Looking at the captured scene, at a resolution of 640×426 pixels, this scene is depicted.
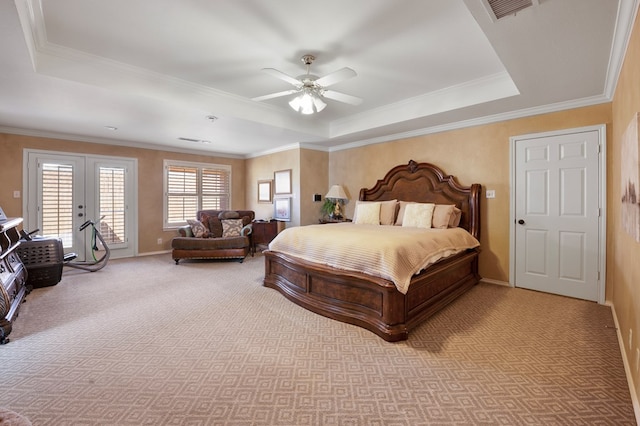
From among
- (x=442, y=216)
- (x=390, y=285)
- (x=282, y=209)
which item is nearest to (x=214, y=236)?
(x=282, y=209)

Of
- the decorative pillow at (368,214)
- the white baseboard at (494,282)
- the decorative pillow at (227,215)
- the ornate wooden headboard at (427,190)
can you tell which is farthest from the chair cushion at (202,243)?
the white baseboard at (494,282)

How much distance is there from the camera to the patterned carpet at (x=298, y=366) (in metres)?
1.65

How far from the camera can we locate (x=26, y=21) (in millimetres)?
2256

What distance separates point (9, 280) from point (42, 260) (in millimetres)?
1253

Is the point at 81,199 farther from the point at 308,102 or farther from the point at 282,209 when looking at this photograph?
the point at 308,102

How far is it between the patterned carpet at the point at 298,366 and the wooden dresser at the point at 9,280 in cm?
14

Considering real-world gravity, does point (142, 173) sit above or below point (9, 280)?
above

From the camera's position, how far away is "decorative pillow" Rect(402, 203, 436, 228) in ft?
13.7

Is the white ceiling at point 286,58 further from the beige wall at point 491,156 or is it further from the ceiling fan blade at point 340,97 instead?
the ceiling fan blade at point 340,97

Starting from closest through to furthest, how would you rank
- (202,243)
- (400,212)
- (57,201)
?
1. (400,212)
2. (57,201)
3. (202,243)

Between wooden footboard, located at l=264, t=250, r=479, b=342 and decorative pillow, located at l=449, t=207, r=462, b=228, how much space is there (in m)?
0.50

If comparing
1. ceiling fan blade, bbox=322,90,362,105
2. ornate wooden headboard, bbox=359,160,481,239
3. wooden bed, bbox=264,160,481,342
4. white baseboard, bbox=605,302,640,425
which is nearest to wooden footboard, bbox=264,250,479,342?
wooden bed, bbox=264,160,481,342

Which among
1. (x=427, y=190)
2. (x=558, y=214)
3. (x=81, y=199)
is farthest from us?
(x=81, y=199)

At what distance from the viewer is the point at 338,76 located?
2.74 metres
